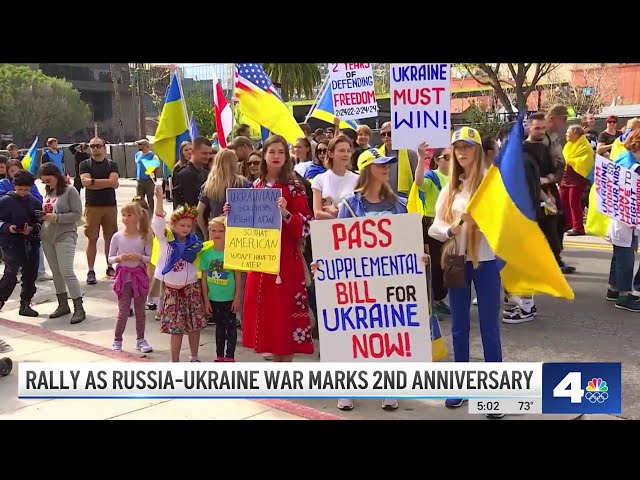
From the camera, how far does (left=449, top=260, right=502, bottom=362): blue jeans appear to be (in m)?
4.46

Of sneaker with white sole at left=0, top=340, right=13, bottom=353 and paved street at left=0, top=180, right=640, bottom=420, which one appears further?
sneaker with white sole at left=0, top=340, right=13, bottom=353

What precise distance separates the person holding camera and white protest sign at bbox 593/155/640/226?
19.1 feet

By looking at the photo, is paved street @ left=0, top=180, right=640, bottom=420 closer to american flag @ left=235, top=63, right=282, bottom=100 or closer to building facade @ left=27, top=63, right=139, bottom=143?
american flag @ left=235, top=63, right=282, bottom=100

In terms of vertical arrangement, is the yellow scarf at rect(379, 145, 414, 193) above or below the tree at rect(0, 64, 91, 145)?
below

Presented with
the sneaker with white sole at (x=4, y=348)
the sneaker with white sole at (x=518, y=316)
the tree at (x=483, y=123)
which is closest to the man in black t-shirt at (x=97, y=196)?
the sneaker with white sole at (x=4, y=348)

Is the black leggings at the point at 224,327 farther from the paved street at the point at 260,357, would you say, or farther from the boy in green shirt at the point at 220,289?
the paved street at the point at 260,357

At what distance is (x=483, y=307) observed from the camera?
4535 millimetres

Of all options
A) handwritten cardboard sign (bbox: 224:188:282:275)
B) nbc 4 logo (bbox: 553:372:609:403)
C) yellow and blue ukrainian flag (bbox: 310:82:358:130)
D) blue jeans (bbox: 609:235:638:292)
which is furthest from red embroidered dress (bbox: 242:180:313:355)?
yellow and blue ukrainian flag (bbox: 310:82:358:130)

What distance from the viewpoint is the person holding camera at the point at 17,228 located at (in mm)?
7047

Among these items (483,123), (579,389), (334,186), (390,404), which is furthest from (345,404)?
(483,123)

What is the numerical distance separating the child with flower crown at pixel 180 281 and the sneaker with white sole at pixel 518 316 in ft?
10.2

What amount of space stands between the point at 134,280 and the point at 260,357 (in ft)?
4.29

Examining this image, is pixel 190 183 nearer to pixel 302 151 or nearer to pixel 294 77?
pixel 302 151
